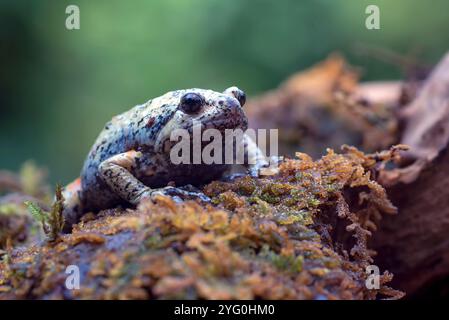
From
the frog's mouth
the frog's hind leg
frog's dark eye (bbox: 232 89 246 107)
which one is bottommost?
the frog's hind leg

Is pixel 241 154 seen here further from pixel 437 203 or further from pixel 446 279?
pixel 446 279

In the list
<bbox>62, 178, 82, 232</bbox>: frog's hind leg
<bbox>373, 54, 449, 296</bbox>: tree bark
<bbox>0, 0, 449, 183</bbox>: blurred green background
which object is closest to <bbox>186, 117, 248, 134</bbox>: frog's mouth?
<bbox>62, 178, 82, 232</bbox>: frog's hind leg

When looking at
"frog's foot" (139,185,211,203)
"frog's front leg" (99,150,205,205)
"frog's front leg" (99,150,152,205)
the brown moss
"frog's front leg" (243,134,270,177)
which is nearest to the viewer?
the brown moss

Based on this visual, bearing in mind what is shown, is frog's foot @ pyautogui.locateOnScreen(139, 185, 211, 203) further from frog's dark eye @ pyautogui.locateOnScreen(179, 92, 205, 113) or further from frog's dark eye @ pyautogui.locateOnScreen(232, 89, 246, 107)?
frog's dark eye @ pyautogui.locateOnScreen(232, 89, 246, 107)

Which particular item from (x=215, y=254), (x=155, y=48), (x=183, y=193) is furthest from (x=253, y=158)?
(x=155, y=48)

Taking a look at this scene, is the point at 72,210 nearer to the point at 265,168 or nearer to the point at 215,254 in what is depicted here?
the point at 265,168
